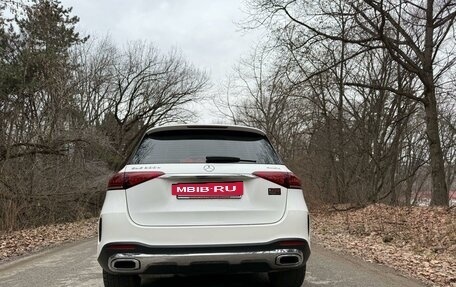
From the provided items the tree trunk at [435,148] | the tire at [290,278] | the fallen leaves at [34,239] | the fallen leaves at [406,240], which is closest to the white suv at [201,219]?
the tire at [290,278]

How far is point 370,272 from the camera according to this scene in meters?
6.86

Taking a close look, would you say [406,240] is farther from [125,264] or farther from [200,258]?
[125,264]

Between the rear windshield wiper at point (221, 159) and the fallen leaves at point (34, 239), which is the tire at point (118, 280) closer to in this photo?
the rear windshield wiper at point (221, 159)

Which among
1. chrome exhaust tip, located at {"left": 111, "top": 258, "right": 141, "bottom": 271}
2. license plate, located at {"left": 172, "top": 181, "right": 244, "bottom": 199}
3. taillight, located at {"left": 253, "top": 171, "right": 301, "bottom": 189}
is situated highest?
taillight, located at {"left": 253, "top": 171, "right": 301, "bottom": 189}

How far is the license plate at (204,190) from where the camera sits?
421cm

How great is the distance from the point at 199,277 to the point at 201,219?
225cm

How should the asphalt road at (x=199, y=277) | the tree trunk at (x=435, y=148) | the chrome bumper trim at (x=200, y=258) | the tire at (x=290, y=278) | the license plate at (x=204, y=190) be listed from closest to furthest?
the chrome bumper trim at (x=200, y=258), the license plate at (x=204, y=190), the tire at (x=290, y=278), the asphalt road at (x=199, y=277), the tree trunk at (x=435, y=148)

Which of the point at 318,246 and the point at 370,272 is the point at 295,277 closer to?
the point at 370,272

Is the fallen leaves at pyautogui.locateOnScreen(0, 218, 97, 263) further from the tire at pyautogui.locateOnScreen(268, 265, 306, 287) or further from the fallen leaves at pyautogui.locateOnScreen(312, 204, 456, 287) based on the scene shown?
the fallen leaves at pyautogui.locateOnScreen(312, 204, 456, 287)

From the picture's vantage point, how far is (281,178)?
4.45 metres

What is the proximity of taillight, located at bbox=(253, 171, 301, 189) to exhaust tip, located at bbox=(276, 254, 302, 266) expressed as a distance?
24.9 inches

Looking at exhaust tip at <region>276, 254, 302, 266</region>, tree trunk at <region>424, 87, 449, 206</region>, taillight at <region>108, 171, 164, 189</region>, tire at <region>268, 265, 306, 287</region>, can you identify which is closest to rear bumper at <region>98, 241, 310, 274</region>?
exhaust tip at <region>276, 254, 302, 266</region>

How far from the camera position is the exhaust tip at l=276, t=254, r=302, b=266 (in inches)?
167

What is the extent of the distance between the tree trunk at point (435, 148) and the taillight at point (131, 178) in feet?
48.7
